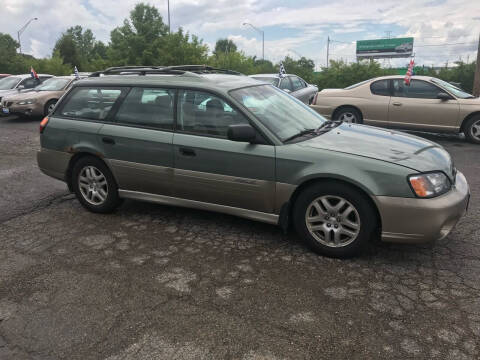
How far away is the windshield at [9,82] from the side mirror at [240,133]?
14.7m

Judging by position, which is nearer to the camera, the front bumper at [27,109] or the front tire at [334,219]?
the front tire at [334,219]

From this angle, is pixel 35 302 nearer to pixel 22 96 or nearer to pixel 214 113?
pixel 214 113

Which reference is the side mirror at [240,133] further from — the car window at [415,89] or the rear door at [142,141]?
the car window at [415,89]

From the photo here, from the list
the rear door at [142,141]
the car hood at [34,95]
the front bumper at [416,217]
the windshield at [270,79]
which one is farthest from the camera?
the car hood at [34,95]

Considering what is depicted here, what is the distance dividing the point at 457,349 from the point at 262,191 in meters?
1.94

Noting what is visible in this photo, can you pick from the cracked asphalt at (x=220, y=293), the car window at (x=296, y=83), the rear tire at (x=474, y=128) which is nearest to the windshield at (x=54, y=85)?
the car window at (x=296, y=83)

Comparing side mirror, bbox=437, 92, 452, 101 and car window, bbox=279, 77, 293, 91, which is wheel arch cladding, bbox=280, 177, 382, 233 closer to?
side mirror, bbox=437, 92, 452, 101

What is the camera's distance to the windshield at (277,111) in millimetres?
3951

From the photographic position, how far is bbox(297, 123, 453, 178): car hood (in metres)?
3.50

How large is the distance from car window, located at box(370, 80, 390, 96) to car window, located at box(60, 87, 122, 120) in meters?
6.93

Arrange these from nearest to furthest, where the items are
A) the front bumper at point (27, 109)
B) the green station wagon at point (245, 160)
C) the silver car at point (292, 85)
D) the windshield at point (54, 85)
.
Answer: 1. the green station wagon at point (245, 160)
2. the silver car at point (292, 85)
3. the front bumper at point (27, 109)
4. the windshield at point (54, 85)

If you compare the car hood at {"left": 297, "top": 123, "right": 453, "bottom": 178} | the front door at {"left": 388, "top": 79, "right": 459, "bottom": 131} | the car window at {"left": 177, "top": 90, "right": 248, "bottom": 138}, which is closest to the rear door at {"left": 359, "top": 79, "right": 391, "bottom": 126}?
the front door at {"left": 388, "top": 79, "right": 459, "bottom": 131}

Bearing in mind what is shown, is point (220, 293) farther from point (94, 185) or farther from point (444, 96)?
point (444, 96)

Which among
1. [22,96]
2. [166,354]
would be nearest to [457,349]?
[166,354]
